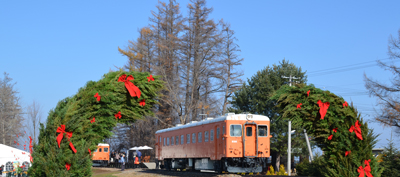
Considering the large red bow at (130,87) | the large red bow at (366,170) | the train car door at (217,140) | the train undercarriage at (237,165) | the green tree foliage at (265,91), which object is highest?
the green tree foliage at (265,91)

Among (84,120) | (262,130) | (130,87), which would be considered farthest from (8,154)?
(130,87)

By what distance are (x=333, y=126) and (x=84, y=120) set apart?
204 inches

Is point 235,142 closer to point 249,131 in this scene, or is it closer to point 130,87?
point 249,131

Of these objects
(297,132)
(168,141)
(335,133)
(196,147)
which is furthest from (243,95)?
(335,133)

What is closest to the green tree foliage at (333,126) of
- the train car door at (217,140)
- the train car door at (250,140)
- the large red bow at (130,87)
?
the large red bow at (130,87)

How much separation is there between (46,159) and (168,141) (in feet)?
62.8

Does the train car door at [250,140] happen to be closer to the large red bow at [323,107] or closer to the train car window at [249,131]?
the train car window at [249,131]

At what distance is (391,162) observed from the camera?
47.8 feet

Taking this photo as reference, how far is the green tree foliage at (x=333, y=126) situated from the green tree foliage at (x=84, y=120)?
10.2 feet

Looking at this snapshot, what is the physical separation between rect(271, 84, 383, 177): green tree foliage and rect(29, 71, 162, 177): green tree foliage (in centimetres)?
311

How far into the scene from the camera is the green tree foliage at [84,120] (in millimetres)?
8195

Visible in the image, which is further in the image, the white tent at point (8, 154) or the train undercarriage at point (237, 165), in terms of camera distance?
the white tent at point (8, 154)

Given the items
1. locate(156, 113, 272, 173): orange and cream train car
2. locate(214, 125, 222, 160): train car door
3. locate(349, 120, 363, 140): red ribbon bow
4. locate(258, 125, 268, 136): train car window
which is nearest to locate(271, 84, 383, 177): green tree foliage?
locate(349, 120, 363, 140): red ribbon bow

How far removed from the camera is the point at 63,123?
8250mm
